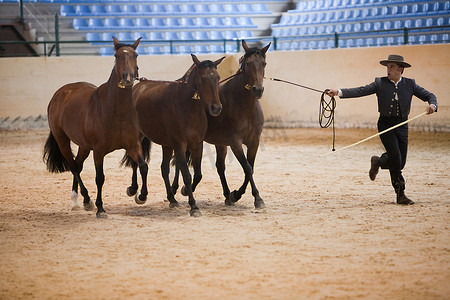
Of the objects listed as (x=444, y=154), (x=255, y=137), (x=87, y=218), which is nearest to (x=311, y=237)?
(x=255, y=137)

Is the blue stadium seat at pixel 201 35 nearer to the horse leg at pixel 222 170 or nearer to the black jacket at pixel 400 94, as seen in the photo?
the horse leg at pixel 222 170

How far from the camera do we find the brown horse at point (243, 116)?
6.93 metres

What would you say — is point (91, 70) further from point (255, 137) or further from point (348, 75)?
point (255, 137)

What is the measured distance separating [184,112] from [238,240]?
1881mm

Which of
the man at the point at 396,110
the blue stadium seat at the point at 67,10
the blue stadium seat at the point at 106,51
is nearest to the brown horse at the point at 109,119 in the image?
the man at the point at 396,110

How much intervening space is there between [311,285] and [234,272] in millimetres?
596

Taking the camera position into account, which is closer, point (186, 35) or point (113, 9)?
point (186, 35)

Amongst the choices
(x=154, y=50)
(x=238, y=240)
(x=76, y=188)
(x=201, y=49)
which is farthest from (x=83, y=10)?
(x=238, y=240)

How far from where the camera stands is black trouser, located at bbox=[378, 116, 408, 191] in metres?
7.04

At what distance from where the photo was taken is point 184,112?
22.6 feet

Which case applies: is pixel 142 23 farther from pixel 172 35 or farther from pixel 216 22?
pixel 216 22

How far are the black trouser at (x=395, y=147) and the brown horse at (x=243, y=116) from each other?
1.40m

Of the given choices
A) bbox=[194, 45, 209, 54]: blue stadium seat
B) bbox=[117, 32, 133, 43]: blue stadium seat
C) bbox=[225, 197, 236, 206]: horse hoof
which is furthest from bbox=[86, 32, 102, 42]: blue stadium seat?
bbox=[225, 197, 236, 206]: horse hoof

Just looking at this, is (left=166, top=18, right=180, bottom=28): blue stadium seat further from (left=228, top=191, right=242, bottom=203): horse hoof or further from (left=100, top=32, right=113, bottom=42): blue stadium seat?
(left=228, top=191, right=242, bottom=203): horse hoof
